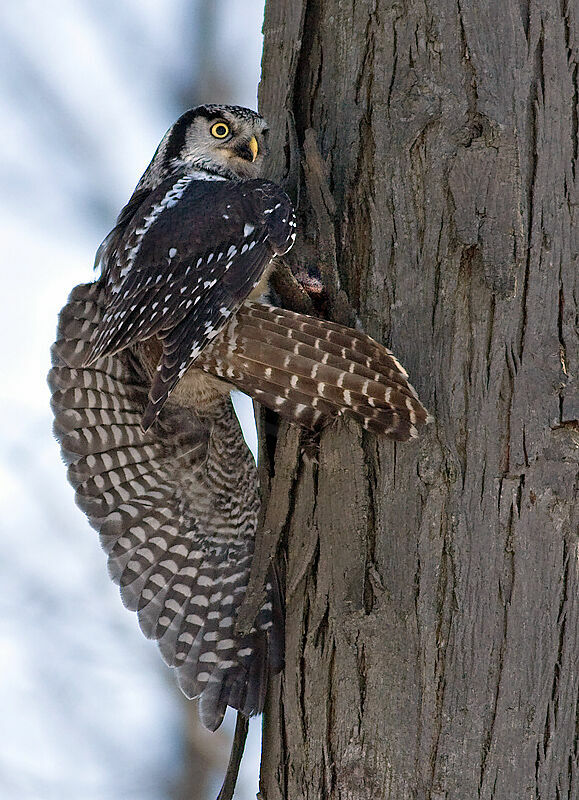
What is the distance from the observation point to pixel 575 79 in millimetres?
2441

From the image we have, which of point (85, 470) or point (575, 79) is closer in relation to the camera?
point (575, 79)

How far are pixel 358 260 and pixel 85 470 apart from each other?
124 cm

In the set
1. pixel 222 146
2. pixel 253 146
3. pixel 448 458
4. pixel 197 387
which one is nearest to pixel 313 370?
pixel 448 458

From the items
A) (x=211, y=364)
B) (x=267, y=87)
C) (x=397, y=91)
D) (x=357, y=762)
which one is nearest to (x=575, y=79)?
(x=397, y=91)

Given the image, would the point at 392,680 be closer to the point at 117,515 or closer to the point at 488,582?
the point at 488,582

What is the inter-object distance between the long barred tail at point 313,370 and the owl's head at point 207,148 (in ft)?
3.76

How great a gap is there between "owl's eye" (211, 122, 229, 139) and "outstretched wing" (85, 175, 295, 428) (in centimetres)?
72

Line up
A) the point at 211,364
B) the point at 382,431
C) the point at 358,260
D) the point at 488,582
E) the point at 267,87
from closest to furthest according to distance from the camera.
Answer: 1. the point at 488,582
2. the point at 382,431
3. the point at 358,260
4. the point at 211,364
5. the point at 267,87

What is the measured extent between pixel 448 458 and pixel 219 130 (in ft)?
6.34

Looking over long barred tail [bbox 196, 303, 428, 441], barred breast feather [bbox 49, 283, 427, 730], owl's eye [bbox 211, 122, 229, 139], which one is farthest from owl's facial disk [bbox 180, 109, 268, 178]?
long barred tail [bbox 196, 303, 428, 441]

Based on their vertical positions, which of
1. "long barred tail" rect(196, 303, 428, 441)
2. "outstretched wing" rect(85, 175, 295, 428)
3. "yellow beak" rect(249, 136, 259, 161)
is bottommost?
"long barred tail" rect(196, 303, 428, 441)

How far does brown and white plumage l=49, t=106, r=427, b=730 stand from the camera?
2.49 metres

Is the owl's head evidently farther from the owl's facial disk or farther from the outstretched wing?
the outstretched wing

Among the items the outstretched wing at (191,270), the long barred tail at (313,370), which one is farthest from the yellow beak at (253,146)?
the long barred tail at (313,370)
